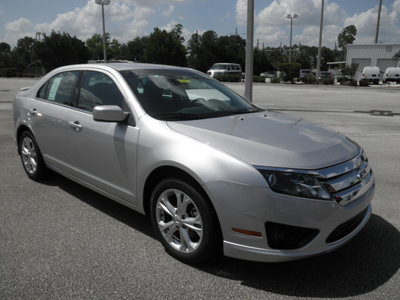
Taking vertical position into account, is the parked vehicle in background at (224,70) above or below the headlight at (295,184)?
below

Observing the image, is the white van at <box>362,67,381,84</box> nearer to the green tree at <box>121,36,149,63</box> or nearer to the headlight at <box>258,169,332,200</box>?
the headlight at <box>258,169,332,200</box>

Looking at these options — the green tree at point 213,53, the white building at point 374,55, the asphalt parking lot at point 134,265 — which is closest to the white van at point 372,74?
the white building at point 374,55

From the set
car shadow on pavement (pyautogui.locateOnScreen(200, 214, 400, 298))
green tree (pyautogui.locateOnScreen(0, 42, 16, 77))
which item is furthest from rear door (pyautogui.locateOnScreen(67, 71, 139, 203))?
green tree (pyautogui.locateOnScreen(0, 42, 16, 77))

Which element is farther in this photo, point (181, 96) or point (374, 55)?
point (374, 55)

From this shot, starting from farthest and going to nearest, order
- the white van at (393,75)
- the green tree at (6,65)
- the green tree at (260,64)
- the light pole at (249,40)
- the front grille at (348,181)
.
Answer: the green tree at (260,64), the green tree at (6,65), the white van at (393,75), the light pole at (249,40), the front grille at (348,181)

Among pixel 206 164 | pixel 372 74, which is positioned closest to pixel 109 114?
pixel 206 164

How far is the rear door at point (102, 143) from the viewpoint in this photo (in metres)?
3.32

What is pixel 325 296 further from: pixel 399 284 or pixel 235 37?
pixel 235 37

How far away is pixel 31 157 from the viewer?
502 cm

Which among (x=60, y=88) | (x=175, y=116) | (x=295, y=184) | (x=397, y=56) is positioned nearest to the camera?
(x=295, y=184)

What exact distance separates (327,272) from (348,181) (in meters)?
0.74

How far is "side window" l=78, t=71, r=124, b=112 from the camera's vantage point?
143 inches

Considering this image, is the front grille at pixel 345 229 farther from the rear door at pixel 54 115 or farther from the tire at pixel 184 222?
the rear door at pixel 54 115

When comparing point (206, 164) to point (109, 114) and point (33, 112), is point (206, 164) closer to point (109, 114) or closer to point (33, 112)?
point (109, 114)
